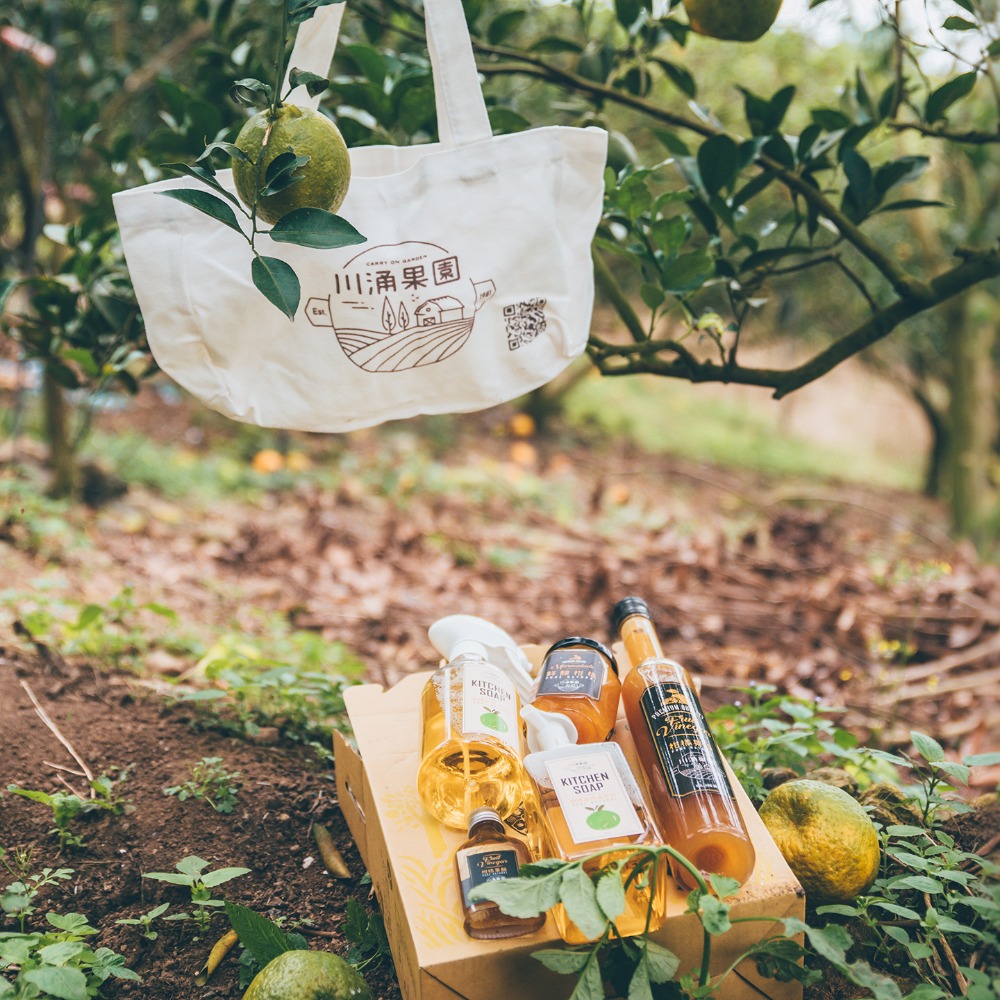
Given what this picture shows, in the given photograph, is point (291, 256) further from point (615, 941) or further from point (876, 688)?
point (876, 688)

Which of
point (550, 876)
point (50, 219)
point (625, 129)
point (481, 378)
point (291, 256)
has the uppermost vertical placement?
point (625, 129)

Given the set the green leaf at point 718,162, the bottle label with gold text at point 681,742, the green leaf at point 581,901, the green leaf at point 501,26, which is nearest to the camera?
the green leaf at point 581,901

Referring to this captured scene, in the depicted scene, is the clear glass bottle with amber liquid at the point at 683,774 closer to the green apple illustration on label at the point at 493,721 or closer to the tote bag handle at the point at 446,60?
the green apple illustration on label at the point at 493,721

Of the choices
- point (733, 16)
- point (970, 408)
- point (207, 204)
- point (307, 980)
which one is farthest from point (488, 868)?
point (970, 408)

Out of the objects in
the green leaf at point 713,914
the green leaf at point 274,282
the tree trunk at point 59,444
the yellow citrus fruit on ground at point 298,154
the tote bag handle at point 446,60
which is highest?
the tote bag handle at point 446,60

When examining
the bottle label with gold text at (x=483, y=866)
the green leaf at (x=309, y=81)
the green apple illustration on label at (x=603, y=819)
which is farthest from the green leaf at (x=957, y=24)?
the bottle label with gold text at (x=483, y=866)

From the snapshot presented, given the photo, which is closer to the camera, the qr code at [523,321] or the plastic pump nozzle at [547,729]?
the plastic pump nozzle at [547,729]

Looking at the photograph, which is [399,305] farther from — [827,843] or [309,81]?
[827,843]

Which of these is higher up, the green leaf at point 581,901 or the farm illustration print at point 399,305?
the farm illustration print at point 399,305

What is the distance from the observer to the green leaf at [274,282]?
1123 mm

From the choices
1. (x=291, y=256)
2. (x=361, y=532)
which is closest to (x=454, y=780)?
(x=291, y=256)

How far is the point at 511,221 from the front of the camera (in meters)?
1.33

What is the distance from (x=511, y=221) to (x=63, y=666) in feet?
4.57

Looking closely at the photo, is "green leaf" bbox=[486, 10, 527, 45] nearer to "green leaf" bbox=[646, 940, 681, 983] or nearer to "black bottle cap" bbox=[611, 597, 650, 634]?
"black bottle cap" bbox=[611, 597, 650, 634]
